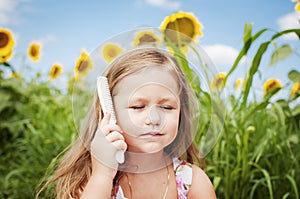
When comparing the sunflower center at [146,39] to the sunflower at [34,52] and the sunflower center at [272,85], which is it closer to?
the sunflower center at [272,85]

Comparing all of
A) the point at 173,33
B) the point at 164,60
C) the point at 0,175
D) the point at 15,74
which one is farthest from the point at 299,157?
the point at 15,74

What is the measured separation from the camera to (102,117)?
46.5 inches

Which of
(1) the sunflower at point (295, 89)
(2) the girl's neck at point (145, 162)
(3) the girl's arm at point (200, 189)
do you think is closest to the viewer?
(2) the girl's neck at point (145, 162)

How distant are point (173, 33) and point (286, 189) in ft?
2.92

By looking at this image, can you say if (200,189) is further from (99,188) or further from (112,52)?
(112,52)

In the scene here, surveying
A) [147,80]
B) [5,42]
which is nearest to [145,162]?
[147,80]

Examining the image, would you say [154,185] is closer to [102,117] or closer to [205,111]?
[102,117]

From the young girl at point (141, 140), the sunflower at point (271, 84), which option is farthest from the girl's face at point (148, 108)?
the sunflower at point (271, 84)

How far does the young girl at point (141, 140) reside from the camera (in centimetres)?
110

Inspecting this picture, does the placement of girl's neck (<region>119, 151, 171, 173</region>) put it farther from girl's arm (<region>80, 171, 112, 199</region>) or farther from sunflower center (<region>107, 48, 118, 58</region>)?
sunflower center (<region>107, 48, 118, 58</region>)

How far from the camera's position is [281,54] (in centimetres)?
209

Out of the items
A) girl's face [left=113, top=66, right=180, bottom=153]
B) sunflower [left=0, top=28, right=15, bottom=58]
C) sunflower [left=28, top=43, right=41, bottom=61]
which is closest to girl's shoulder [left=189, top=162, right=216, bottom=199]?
girl's face [left=113, top=66, right=180, bottom=153]

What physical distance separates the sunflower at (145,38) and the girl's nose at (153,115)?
18 centimetres

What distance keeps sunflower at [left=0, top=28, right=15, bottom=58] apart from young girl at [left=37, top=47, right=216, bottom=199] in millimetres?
1709
